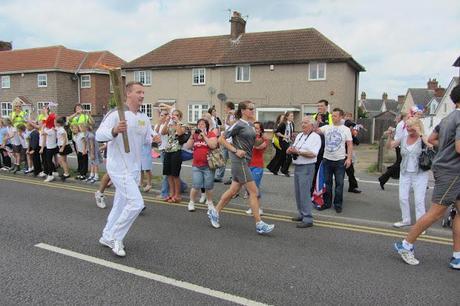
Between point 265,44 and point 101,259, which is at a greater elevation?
point 265,44

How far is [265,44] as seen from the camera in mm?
32031

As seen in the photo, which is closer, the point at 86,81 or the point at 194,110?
the point at 194,110

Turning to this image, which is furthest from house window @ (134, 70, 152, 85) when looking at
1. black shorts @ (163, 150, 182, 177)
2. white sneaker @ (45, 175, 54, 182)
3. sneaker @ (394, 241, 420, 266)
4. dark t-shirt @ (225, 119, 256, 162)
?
sneaker @ (394, 241, 420, 266)

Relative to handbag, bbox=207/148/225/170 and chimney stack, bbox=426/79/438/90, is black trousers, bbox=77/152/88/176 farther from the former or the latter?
chimney stack, bbox=426/79/438/90

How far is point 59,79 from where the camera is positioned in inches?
1583

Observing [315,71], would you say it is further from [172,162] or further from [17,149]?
[172,162]

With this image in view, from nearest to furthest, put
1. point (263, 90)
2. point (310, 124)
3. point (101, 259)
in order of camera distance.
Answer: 1. point (101, 259)
2. point (310, 124)
3. point (263, 90)

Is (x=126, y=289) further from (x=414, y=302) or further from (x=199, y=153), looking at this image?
(x=199, y=153)

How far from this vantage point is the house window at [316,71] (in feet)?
95.9

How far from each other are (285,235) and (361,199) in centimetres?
305

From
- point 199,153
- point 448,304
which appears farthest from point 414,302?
point 199,153

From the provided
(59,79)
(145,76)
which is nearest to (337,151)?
(145,76)

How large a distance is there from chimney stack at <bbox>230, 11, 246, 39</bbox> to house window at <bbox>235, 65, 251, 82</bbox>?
3.69 m

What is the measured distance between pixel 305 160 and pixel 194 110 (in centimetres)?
2830
